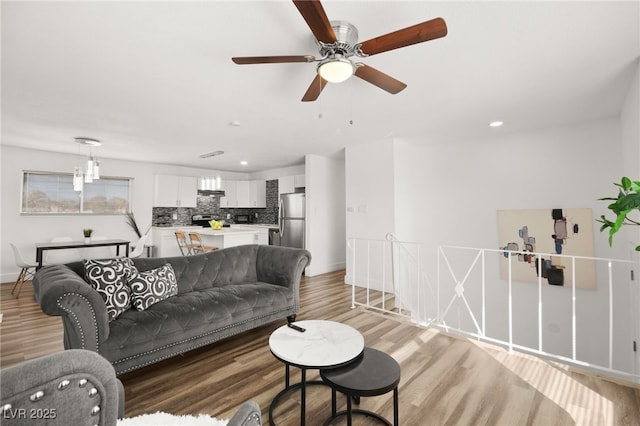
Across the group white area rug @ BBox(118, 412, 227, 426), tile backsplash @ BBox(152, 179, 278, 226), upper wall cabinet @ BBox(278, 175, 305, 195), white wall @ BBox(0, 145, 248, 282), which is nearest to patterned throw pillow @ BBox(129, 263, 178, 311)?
white area rug @ BBox(118, 412, 227, 426)

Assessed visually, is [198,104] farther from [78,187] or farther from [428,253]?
[428,253]

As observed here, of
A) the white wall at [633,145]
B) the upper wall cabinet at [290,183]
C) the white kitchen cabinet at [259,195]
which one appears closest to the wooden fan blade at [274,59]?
the white wall at [633,145]

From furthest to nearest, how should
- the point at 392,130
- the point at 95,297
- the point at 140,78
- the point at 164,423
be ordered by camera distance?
the point at 392,130, the point at 140,78, the point at 95,297, the point at 164,423

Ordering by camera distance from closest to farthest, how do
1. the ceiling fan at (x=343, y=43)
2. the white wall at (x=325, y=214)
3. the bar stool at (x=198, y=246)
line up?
the ceiling fan at (x=343, y=43) → the bar stool at (x=198, y=246) → the white wall at (x=325, y=214)

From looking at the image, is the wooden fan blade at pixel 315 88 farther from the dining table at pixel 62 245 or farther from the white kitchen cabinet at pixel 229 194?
the white kitchen cabinet at pixel 229 194

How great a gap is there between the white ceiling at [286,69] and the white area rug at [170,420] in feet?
7.47

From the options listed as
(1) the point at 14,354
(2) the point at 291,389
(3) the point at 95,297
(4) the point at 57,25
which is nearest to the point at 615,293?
→ (2) the point at 291,389

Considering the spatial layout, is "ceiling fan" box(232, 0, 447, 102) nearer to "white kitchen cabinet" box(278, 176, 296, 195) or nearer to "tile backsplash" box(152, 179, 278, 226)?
"white kitchen cabinet" box(278, 176, 296, 195)

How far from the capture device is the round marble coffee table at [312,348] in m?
1.56

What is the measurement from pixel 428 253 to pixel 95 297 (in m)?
4.68

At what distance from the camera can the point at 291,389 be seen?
2.03 meters

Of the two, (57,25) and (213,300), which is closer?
(57,25)

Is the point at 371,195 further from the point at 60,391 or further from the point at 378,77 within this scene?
the point at 60,391

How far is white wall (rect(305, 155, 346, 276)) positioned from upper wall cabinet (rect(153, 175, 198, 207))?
3.35m
